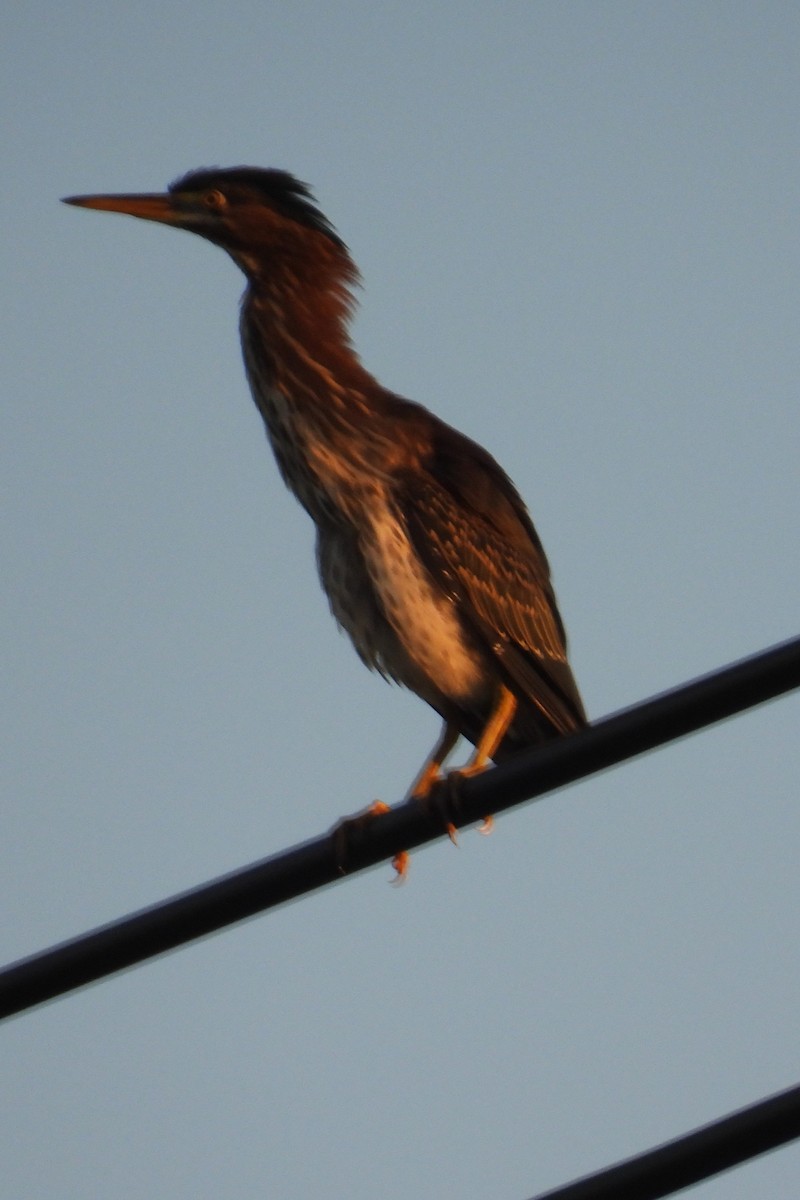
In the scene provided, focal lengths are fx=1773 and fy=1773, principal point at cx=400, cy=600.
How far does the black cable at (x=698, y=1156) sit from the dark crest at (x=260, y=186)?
433 centimetres

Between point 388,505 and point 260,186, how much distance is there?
160cm

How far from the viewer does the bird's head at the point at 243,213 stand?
6.54m

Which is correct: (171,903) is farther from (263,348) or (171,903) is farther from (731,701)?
(263,348)

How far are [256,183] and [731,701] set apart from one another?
3946 mm

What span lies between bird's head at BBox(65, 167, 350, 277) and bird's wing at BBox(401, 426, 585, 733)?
3.15 ft

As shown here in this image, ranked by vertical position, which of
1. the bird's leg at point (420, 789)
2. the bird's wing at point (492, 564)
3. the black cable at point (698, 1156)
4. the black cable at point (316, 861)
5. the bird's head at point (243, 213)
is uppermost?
the bird's head at point (243, 213)

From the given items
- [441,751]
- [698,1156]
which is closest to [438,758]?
[441,751]

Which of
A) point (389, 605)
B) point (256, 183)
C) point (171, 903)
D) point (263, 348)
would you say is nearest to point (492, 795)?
point (171, 903)

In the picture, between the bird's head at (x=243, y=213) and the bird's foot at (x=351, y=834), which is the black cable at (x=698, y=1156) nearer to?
the bird's foot at (x=351, y=834)

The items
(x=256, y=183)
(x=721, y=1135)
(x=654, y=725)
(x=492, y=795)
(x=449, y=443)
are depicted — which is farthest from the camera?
(x=256, y=183)

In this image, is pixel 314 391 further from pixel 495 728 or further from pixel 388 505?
pixel 495 728

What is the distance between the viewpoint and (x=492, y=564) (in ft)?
19.4

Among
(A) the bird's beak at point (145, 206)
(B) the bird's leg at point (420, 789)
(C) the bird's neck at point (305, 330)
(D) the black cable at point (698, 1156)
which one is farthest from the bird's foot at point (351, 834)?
(A) the bird's beak at point (145, 206)

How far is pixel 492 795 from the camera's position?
3.63 m
